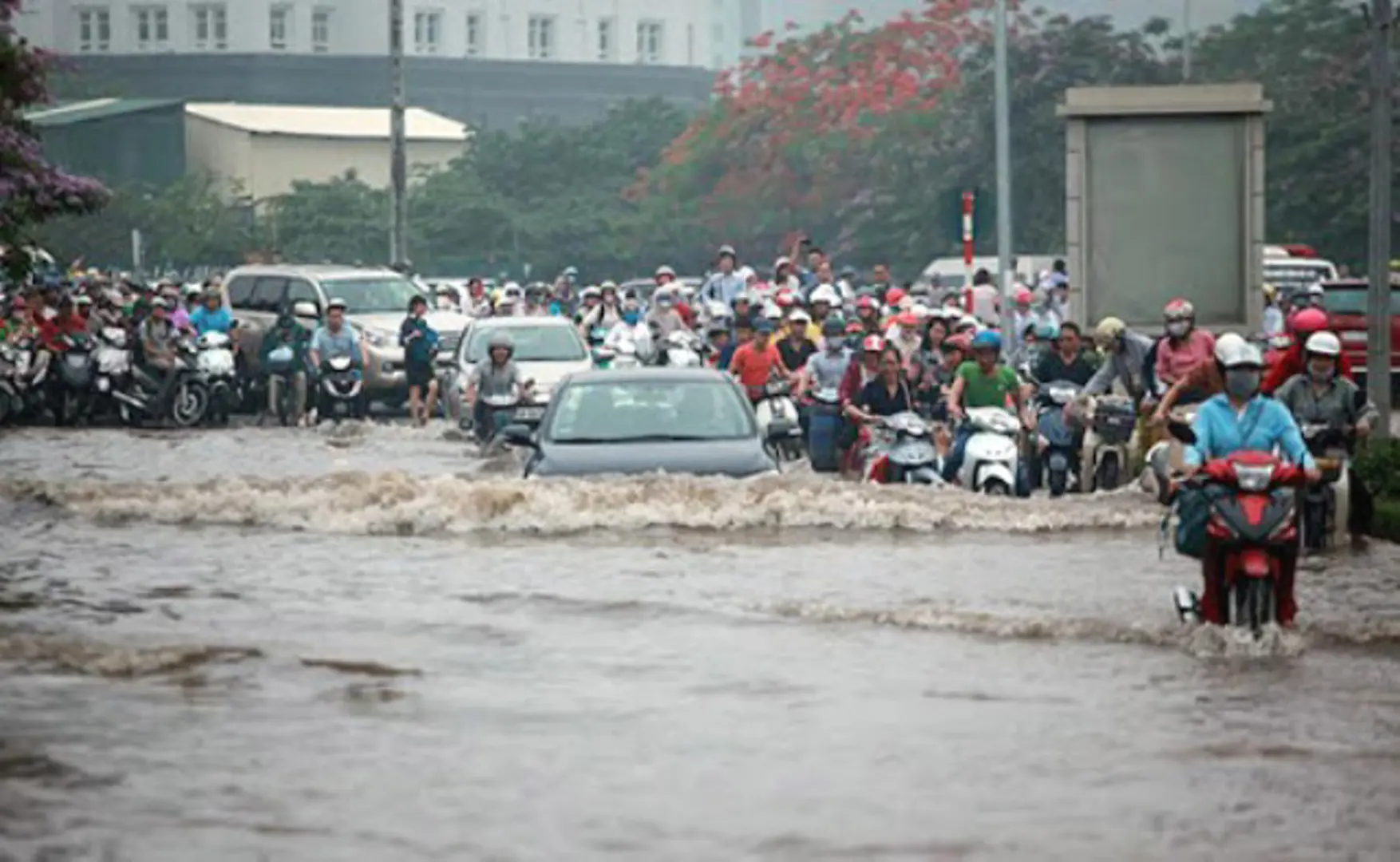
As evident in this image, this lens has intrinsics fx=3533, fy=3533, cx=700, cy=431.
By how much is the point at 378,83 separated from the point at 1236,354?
320 feet

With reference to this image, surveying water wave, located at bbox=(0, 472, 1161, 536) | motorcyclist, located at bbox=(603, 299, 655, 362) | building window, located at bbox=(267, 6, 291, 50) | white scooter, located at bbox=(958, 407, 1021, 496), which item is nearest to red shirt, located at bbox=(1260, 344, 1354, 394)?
water wave, located at bbox=(0, 472, 1161, 536)

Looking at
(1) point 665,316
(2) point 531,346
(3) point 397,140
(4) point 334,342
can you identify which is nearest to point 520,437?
(2) point 531,346

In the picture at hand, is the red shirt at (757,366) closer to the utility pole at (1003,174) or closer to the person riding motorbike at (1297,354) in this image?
the utility pole at (1003,174)

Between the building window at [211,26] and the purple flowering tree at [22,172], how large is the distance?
79163 millimetres

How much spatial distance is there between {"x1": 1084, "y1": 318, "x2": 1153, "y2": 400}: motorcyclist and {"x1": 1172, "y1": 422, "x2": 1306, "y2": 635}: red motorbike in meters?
9.50

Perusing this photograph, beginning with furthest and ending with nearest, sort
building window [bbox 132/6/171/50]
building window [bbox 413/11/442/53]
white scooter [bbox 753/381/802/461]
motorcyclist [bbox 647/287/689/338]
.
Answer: building window [bbox 413/11/442/53], building window [bbox 132/6/171/50], motorcyclist [bbox 647/287/689/338], white scooter [bbox 753/381/802/461]

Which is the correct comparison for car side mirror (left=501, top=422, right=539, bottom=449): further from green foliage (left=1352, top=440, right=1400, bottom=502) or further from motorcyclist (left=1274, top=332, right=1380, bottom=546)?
green foliage (left=1352, top=440, right=1400, bottom=502)

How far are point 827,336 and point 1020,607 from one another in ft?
38.4

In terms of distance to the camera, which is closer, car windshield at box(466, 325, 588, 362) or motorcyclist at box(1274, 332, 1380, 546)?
motorcyclist at box(1274, 332, 1380, 546)

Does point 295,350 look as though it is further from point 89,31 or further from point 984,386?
point 89,31

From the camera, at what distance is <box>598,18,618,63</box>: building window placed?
122 metres

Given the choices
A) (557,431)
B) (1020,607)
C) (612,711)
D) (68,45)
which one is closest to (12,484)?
(557,431)

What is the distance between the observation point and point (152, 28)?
112 meters

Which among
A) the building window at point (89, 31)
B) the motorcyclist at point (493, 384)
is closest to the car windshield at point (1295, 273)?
the motorcyclist at point (493, 384)
